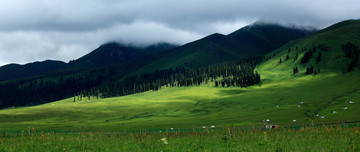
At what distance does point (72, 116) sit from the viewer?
467ft

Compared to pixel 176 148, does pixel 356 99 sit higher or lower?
lower

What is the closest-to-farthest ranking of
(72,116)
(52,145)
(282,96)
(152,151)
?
(152,151), (52,145), (72,116), (282,96)

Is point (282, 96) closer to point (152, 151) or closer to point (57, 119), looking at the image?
point (57, 119)

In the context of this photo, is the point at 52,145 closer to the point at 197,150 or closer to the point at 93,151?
the point at 93,151

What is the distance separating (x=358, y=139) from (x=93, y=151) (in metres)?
17.6

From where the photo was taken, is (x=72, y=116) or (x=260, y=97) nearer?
(x=72, y=116)

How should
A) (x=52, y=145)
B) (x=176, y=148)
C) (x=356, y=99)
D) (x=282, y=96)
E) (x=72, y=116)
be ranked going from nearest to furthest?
1. (x=176, y=148)
2. (x=52, y=145)
3. (x=356, y=99)
4. (x=72, y=116)
5. (x=282, y=96)

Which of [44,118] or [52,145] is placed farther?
[44,118]

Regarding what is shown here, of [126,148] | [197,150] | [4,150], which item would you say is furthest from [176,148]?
[4,150]

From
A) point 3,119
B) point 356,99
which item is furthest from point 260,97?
point 3,119

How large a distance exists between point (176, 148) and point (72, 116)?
13795 cm

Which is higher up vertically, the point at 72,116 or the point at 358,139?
the point at 358,139

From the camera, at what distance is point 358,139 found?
17.9m

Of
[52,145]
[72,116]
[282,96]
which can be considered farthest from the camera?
[282,96]
